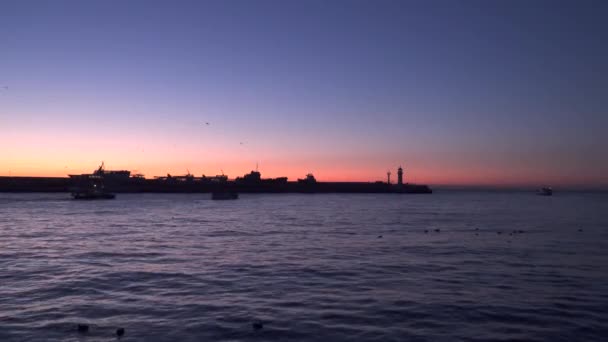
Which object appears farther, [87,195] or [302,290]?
[87,195]

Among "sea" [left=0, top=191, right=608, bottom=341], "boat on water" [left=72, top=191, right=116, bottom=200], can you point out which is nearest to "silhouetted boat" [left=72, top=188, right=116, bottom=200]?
"boat on water" [left=72, top=191, right=116, bottom=200]

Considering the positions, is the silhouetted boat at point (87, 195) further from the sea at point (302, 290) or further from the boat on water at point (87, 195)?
the sea at point (302, 290)

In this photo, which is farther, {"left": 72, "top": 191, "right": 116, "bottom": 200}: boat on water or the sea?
{"left": 72, "top": 191, "right": 116, "bottom": 200}: boat on water

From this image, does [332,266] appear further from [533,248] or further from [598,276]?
[533,248]

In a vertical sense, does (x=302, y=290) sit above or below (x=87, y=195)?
below

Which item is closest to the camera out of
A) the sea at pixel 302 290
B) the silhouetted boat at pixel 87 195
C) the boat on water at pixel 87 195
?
the sea at pixel 302 290

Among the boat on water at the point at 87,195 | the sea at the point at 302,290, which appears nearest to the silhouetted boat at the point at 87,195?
the boat on water at the point at 87,195

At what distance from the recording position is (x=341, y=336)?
1302 cm

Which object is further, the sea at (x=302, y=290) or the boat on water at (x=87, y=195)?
the boat on water at (x=87, y=195)

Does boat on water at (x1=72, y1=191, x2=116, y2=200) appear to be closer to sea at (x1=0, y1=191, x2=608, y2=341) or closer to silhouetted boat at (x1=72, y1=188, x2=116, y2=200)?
silhouetted boat at (x1=72, y1=188, x2=116, y2=200)

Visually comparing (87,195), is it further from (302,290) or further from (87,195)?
(302,290)

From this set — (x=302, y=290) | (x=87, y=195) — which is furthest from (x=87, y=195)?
(x=302, y=290)

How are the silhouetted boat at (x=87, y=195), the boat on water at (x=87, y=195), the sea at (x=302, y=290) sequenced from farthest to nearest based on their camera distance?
the silhouetted boat at (x=87, y=195)
the boat on water at (x=87, y=195)
the sea at (x=302, y=290)

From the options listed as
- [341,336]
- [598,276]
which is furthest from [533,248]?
[341,336]
